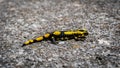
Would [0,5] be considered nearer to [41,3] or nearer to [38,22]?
[41,3]

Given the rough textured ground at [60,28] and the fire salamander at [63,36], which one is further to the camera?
the fire salamander at [63,36]

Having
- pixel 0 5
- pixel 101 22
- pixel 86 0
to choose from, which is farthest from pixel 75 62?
pixel 0 5

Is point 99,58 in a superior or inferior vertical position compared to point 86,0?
inferior

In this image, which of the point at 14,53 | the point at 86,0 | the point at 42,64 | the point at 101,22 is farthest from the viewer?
the point at 86,0

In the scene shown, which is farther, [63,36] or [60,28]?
[60,28]

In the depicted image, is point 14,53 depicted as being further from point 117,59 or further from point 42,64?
point 117,59

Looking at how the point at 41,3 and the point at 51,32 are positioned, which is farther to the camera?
the point at 41,3

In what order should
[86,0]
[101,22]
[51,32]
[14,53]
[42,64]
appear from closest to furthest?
1. [42,64]
2. [14,53]
3. [51,32]
4. [101,22]
5. [86,0]

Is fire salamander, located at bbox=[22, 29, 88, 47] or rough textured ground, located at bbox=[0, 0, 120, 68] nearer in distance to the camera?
rough textured ground, located at bbox=[0, 0, 120, 68]
